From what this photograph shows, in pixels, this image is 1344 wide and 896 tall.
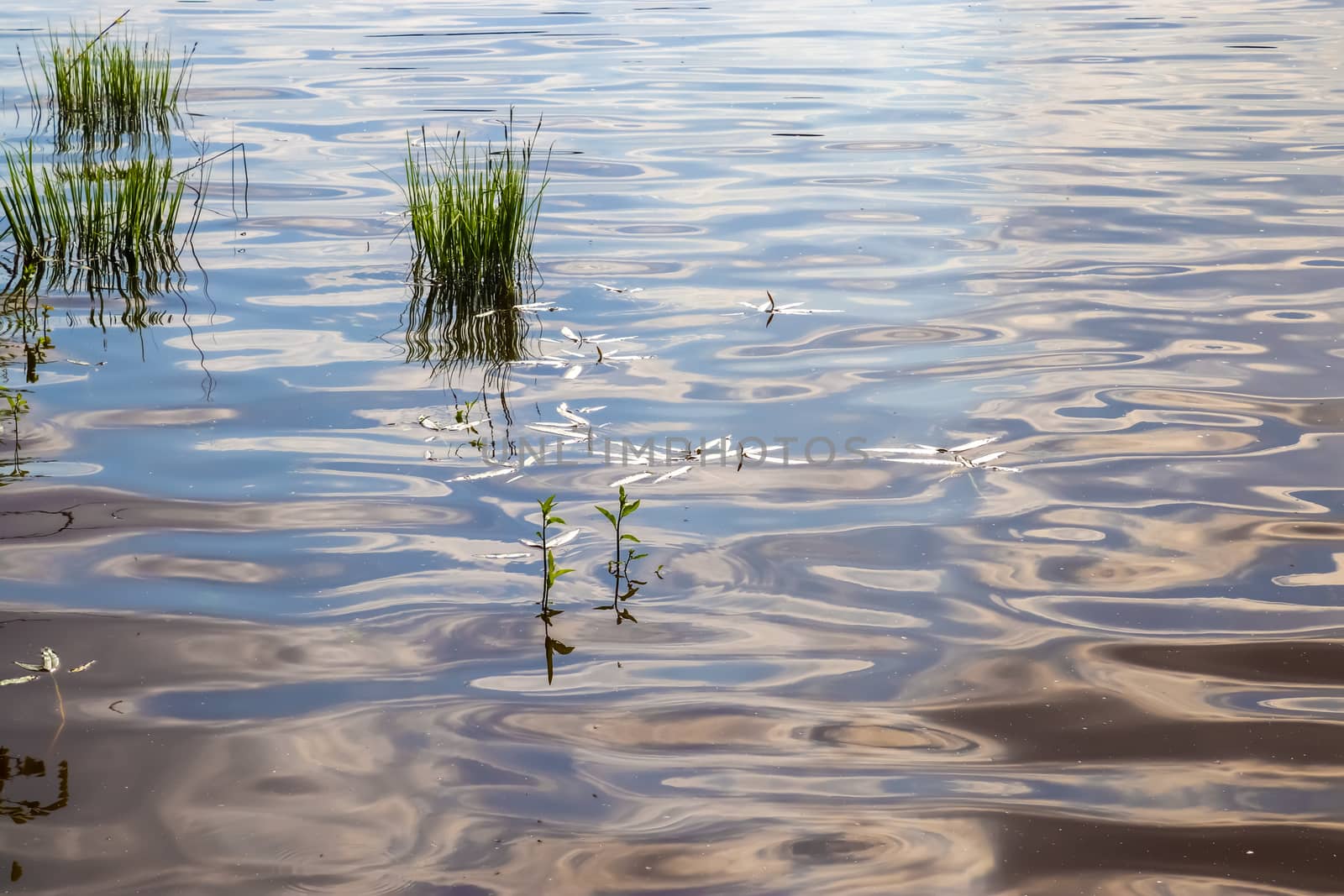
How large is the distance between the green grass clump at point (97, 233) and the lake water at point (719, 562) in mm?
304

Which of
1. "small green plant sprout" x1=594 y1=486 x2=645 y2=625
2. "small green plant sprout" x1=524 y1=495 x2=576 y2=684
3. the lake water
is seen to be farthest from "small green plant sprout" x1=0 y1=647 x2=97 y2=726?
"small green plant sprout" x1=594 y1=486 x2=645 y2=625

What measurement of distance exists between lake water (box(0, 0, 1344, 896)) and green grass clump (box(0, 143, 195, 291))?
0.30 metres

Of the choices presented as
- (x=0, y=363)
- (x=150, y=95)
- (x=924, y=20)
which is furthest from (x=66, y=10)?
(x=0, y=363)

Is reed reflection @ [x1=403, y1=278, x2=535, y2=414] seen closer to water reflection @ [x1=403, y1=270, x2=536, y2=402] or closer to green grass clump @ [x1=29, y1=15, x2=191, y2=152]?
water reflection @ [x1=403, y1=270, x2=536, y2=402]

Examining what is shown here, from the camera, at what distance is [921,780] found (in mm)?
2641

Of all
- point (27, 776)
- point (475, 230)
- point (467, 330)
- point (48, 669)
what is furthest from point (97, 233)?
point (27, 776)

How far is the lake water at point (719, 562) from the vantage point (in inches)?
98.1

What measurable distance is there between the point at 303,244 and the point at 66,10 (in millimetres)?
12331

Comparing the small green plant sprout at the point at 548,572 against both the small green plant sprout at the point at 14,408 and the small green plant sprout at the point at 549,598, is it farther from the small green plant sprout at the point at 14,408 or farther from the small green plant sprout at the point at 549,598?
the small green plant sprout at the point at 14,408

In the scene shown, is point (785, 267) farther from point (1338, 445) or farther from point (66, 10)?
point (66, 10)

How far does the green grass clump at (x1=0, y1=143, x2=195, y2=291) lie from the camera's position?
5.77m

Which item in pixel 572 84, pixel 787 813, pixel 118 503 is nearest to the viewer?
pixel 787 813

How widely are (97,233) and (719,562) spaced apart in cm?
405

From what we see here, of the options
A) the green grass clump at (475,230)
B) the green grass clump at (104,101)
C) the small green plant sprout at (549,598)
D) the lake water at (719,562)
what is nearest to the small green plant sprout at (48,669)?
the lake water at (719,562)
